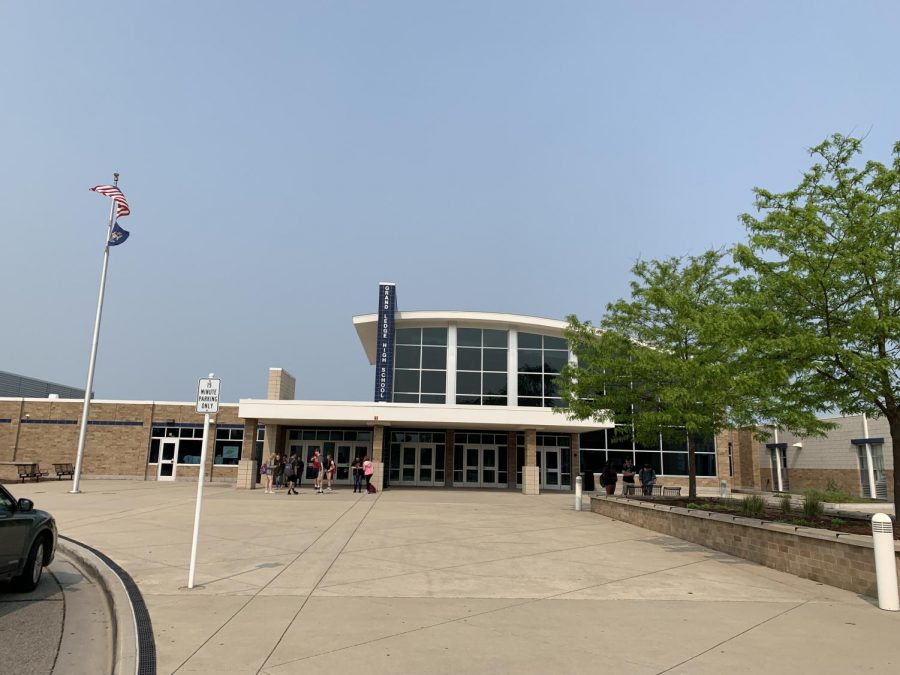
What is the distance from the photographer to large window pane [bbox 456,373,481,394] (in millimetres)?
33562

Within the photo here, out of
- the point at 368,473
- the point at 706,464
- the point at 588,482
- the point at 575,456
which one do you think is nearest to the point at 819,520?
the point at 368,473

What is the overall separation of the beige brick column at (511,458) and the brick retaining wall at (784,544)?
18132mm

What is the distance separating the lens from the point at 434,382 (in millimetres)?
33531

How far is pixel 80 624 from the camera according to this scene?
21.6 feet

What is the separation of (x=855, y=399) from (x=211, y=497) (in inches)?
812

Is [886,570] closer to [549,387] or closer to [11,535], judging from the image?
[11,535]

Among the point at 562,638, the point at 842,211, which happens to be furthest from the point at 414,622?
the point at 842,211

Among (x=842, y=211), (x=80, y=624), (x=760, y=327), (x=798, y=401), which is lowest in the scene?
(x=80, y=624)

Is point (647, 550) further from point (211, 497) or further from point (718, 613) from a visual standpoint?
point (211, 497)

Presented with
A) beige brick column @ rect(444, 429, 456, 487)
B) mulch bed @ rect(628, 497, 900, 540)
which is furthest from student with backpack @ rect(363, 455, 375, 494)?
mulch bed @ rect(628, 497, 900, 540)

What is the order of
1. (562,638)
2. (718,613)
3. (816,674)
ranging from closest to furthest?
(816,674) → (562,638) → (718,613)

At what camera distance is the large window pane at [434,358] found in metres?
33.7

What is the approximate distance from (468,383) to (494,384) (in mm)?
1447

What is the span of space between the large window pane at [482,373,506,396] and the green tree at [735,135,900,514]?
22501 mm
